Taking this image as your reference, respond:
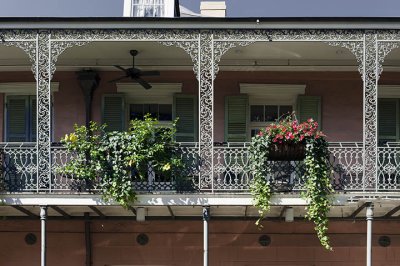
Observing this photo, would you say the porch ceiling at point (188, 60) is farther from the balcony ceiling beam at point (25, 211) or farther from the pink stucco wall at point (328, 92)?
the balcony ceiling beam at point (25, 211)

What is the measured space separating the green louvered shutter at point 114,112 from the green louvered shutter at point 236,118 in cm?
202

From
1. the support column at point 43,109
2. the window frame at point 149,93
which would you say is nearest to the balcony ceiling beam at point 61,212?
the support column at point 43,109

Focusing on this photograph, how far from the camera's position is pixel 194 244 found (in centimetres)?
1464

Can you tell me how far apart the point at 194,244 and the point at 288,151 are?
Answer: 3291 mm

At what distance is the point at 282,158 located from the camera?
1248 centimetres

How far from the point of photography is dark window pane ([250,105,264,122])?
15.2 meters

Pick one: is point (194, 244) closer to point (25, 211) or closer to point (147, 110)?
point (147, 110)

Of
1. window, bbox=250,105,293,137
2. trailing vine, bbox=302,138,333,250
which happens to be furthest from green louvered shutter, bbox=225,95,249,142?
trailing vine, bbox=302,138,333,250

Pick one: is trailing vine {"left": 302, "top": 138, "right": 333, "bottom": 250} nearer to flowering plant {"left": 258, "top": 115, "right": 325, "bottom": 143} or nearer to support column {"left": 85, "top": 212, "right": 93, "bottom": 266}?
flowering plant {"left": 258, "top": 115, "right": 325, "bottom": 143}

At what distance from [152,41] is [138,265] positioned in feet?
14.6

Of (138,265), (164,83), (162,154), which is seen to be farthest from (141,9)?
(138,265)

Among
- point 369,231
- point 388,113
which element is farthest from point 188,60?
point 369,231

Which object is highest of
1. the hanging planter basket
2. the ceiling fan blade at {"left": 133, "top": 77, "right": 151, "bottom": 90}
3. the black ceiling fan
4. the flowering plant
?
the black ceiling fan

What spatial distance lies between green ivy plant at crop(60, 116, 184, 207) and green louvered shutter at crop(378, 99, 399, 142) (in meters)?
4.50
